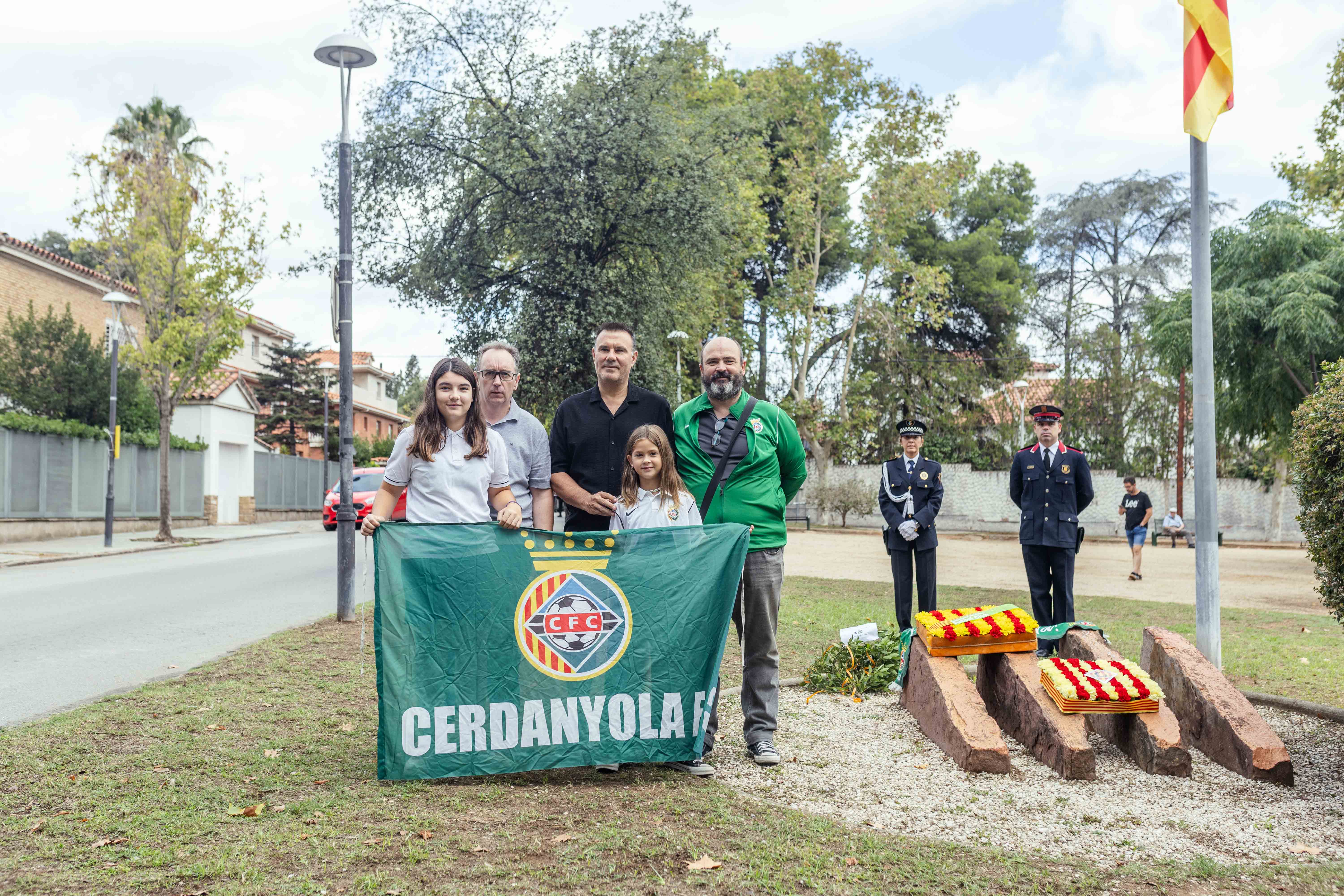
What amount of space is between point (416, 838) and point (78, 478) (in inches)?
1035

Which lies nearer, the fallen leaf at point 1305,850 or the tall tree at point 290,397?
the fallen leaf at point 1305,850

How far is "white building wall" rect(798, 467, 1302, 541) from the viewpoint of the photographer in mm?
38000

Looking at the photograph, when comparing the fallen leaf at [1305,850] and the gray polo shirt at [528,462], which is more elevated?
the gray polo shirt at [528,462]

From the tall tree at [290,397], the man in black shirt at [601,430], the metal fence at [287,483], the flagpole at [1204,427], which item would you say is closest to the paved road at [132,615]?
the man in black shirt at [601,430]

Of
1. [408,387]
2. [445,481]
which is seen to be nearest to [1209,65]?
[445,481]

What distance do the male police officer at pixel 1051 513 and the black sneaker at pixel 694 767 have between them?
419 cm

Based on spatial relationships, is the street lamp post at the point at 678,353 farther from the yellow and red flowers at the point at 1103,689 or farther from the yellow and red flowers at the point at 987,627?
the yellow and red flowers at the point at 1103,689

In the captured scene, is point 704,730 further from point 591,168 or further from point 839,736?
point 591,168

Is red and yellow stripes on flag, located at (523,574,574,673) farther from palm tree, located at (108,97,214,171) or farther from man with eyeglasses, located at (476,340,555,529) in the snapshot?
palm tree, located at (108,97,214,171)

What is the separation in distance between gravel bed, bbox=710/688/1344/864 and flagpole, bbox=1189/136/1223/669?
33.6 inches

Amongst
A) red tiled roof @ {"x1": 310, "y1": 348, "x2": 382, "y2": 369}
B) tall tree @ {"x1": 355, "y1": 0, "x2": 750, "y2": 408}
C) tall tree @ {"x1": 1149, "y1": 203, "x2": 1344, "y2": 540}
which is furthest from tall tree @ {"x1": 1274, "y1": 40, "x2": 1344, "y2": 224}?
red tiled roof @ {"x1": 310, "y1": 348, "x2": 382, "y2": 369}

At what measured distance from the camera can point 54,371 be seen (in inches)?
1107

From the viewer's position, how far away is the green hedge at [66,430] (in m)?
24.0

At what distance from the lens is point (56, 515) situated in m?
25.5
